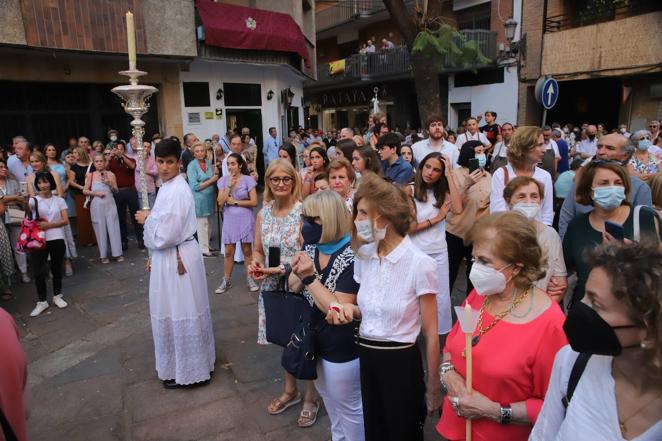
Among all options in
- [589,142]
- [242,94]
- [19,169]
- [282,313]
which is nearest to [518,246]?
[282,313]

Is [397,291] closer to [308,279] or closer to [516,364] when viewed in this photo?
[308,279]

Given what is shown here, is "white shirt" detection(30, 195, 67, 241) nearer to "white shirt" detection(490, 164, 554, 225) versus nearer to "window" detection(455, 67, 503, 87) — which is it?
"white shirt" detection(490, 164, 554, 225)

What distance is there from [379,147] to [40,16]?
9054 mm

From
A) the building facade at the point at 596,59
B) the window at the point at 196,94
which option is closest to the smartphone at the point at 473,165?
the window at the point at 196,94

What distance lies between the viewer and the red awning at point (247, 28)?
1284cm

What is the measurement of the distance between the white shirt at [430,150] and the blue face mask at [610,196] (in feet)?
11.0

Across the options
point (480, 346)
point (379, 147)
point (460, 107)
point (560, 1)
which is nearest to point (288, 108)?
point (460, 107)

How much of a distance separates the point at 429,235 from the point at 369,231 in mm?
1981

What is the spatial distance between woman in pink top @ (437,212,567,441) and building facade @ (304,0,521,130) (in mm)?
14094

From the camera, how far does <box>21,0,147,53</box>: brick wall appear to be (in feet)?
33.6

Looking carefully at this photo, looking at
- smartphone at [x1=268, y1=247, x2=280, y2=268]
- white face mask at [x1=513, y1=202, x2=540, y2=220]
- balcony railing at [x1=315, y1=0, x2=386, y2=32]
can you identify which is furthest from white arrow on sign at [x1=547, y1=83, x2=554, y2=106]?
balcony railing at [x1=315, y1=0, x2=386, y2=32]

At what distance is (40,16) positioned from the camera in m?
10.3

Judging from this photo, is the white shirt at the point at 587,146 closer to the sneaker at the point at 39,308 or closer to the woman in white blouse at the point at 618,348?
the sneaker at the point at 39,308

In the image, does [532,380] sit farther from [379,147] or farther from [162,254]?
[379,147]
